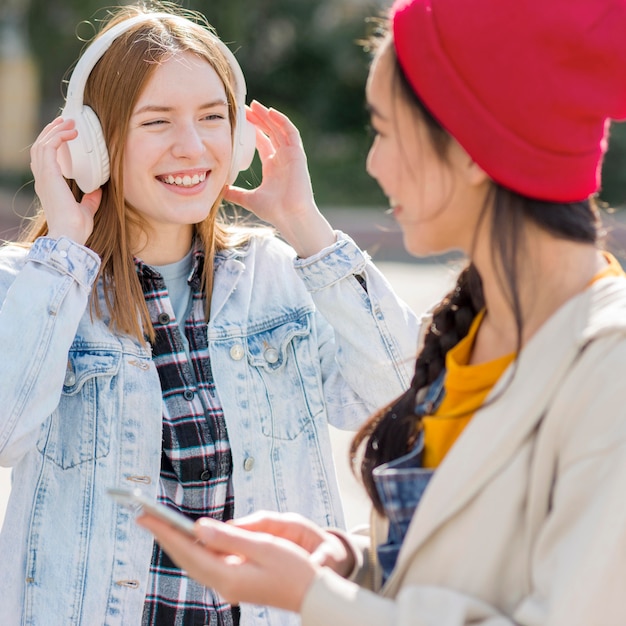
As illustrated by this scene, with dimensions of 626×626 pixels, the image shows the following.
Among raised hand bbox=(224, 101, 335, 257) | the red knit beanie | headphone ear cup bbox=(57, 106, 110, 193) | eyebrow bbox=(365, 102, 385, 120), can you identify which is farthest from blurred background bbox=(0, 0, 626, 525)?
the red knit beanie

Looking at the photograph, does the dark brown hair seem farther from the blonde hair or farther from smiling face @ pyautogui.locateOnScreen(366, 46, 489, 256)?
the blonde hair

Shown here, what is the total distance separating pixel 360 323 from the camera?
2582 millimetres

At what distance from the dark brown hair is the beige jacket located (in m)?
0.11

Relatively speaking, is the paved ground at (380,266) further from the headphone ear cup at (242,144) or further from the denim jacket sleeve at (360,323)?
the headphone ear cup at (242,144)

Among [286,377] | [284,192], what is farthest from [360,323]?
[284,192]

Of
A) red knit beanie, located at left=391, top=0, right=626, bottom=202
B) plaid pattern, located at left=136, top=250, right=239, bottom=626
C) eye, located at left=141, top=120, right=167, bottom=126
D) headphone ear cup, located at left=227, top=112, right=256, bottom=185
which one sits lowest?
plaid pattern, located at left=136, top=250, right=239, bottom=626

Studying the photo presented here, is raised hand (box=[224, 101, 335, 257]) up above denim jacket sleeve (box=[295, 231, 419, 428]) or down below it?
above

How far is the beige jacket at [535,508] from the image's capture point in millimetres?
1339

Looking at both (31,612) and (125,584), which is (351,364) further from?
(31,612)

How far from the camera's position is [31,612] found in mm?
2402

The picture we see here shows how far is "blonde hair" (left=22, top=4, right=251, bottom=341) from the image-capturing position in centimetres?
255

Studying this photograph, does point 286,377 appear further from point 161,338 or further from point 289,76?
point 289,76

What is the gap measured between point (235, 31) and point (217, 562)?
16.2 meters

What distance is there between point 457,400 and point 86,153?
51.9 inches
